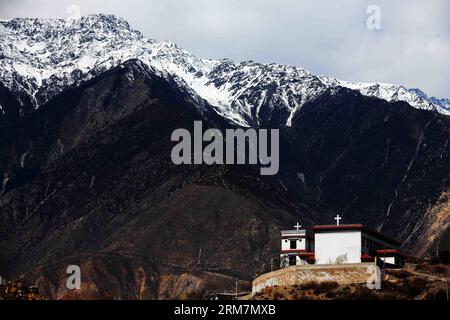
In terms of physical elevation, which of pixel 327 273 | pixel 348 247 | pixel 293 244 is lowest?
pixel 327 273

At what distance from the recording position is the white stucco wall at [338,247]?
164 m

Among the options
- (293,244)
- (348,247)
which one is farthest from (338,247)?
(293,244)

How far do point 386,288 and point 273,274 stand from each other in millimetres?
19279

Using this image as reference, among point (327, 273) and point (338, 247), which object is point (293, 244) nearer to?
point (338, 247)

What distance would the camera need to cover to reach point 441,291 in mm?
148875

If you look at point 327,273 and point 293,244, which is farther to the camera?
point 293,244

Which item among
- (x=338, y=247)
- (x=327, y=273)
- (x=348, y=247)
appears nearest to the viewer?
(x=327, y=273)

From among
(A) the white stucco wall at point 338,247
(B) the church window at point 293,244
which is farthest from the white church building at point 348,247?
(B) the church window at point 293,244

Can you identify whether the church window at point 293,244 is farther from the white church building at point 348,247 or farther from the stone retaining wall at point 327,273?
the stone retaining wall at point 327,273

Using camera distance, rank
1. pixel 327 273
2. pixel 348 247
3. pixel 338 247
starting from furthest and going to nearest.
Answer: pixel 338 247, pixel 348 247, pixel 327 273

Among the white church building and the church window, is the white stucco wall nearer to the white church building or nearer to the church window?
the white church building

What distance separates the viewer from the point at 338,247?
165625 millimetres
